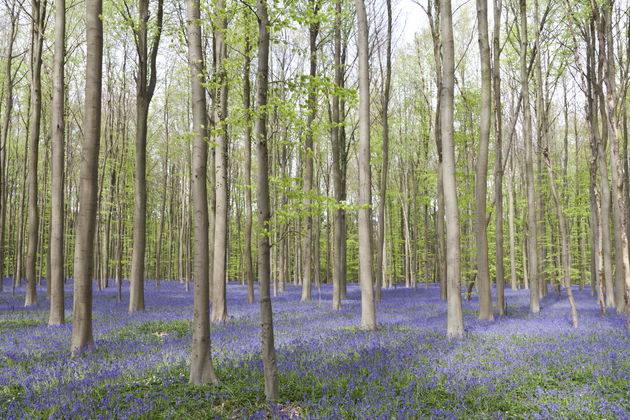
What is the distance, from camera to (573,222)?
35562mm

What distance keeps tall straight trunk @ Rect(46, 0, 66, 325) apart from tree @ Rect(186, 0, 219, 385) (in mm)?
6695

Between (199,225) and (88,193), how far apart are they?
3495 mm

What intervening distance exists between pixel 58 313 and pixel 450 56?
12.9 metres

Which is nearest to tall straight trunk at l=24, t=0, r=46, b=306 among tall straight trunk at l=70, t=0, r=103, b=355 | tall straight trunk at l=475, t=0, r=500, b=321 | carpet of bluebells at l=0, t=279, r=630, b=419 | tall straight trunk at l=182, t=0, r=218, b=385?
carpet of bluebells at l=0, t=279, r=630, b=419

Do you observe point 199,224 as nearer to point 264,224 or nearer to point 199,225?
point 199,225

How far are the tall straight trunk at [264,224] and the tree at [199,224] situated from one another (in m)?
1.01

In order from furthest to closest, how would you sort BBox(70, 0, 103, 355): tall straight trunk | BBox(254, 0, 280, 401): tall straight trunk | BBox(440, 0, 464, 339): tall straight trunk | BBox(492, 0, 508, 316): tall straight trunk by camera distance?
BBox(492, 0, 508, 316): tall straight trunk → BBox(440, 0, 464, 339): tall straight trunk → BBox(70, 0, 103, 355): tall straight trunk → BBox(254, 0, 280, 401): tall straight trunk

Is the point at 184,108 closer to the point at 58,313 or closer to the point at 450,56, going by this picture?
the point at 58,313

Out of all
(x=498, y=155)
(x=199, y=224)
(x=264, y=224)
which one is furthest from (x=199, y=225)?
(x=498, y=155)

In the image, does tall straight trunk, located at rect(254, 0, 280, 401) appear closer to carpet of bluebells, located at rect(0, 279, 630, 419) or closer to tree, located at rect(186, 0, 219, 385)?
carpet of bluebells, located at rect(0, 279, 630, 419)

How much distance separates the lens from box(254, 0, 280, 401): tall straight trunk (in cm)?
520

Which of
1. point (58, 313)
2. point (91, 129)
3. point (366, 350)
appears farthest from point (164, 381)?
point (58, 313)

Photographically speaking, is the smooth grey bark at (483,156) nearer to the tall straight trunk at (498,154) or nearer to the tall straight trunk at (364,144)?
the tall straight trunk at (498,154)

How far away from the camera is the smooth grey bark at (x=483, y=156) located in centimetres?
1243
